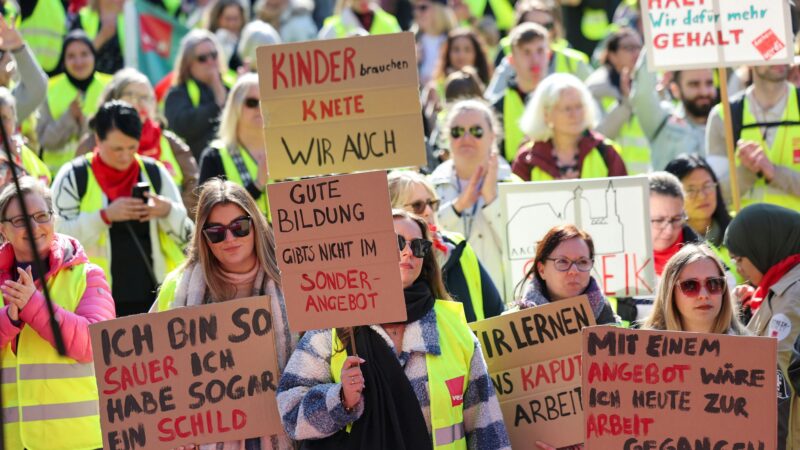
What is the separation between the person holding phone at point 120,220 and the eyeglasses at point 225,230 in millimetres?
2188

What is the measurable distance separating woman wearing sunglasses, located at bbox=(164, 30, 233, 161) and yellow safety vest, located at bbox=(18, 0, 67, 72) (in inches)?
76.9

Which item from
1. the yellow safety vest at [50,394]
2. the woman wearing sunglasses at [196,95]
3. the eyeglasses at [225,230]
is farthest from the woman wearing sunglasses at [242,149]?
the eyeglasses at [225,230]

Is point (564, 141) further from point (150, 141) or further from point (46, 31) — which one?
point (46, 31)

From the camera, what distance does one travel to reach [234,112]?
28.5 ft

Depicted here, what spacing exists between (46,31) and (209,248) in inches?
285

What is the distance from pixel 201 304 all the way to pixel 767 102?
15.8ft

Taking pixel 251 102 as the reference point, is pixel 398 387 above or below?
below

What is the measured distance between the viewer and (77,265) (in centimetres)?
604

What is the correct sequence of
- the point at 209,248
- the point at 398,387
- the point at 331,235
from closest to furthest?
the point at 398,387
the point at 331,235
the point at 209,248

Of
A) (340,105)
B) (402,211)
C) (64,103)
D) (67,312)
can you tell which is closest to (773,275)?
(402,211)

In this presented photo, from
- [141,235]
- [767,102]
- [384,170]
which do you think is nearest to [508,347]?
[384,170]

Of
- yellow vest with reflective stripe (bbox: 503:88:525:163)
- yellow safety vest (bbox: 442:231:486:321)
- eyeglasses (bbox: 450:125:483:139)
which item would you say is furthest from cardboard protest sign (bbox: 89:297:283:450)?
yellow vest with reflective stripe (bbox: 503:88:525:163)

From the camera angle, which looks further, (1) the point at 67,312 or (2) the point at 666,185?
(2) the point at 666,185

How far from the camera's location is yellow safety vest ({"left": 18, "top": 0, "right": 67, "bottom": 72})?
1215 centimetres
